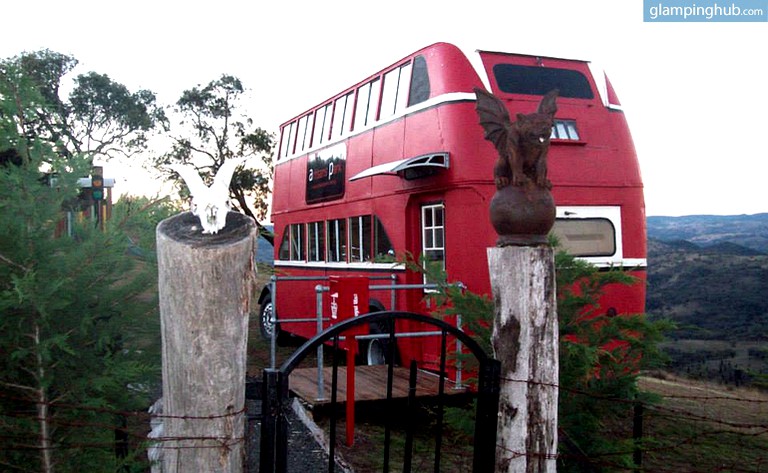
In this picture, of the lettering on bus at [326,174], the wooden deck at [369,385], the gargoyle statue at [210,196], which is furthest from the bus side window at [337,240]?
the gargoyle statue at [210,196]

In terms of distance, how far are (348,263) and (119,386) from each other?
7.83 metres

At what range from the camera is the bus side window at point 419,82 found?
864 centimetres

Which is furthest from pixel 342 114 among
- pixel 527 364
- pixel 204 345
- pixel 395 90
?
pixel 204 345

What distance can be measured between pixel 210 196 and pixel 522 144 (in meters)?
1.88

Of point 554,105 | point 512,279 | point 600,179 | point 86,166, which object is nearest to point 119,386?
point 86,166

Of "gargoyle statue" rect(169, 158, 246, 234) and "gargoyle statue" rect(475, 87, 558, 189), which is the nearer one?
"gargoyle statue" rect(169, 158, 246, 234)

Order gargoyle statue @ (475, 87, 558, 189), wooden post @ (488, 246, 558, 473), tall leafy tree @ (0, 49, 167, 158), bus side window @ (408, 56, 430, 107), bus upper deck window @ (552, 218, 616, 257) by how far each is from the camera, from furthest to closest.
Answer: tall leafy tree @ (0, 49, 167, 158)
bus side window @ (408, 56, 430, 107)
bus upper deck window @ (552, 218, 616, 257)
gargoyle statue @ (475, 87, 558, 189)
wooden post @ (488, 246, 558, 473)

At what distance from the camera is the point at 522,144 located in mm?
4074

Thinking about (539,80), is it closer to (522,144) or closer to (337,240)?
(337,240)

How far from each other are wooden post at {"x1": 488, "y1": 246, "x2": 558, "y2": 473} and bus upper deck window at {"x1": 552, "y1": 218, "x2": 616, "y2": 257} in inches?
173

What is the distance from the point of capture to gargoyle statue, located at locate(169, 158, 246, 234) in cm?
270

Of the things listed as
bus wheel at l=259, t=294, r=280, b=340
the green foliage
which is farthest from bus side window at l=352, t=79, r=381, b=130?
the green foliage

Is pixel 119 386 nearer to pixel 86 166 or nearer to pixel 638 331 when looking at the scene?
pixel 86 166

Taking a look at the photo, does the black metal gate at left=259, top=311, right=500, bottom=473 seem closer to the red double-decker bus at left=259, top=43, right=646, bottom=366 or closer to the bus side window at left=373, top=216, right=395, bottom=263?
the red double-decker bus at left=259, top=43, right=646, bottom=366
